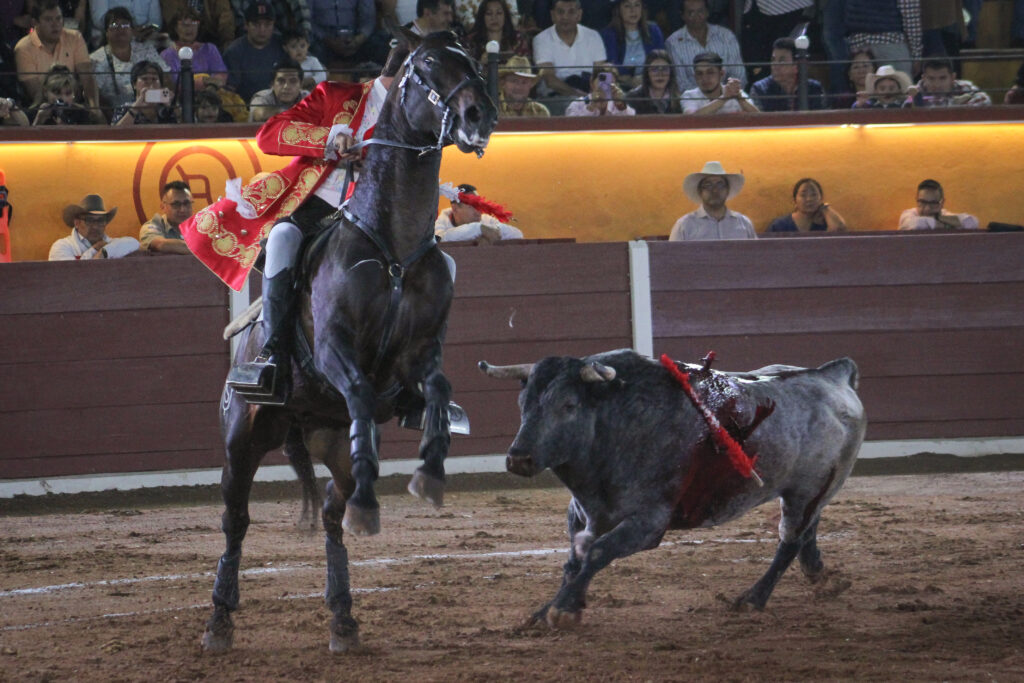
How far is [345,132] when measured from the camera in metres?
4.65

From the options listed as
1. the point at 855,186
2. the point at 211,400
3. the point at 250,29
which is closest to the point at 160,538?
the point at 211,400

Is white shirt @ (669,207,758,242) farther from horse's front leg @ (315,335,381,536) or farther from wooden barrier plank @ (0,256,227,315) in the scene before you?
horse's front leg @ (315,335,381,536)

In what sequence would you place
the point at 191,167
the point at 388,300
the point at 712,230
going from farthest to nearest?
1. the point at 191,167
2. the point at 712,230
3. the point at 388,300

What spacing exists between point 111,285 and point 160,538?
6.83 feet

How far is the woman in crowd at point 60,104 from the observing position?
31.4 feet

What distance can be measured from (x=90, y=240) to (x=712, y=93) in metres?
4.97

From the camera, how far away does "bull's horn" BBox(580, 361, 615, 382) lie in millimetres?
4719

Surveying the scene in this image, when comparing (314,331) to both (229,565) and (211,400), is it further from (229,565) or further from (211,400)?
(211,400)

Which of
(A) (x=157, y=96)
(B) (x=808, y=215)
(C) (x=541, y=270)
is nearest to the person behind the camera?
(C) (x=541, y=270)

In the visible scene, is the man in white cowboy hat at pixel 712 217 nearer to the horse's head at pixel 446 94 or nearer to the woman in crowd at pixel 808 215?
the woman in crowd at pixel 808 215

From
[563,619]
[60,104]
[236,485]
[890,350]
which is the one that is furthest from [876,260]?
[60,104]

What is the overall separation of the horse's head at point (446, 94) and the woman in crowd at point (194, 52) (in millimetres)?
6270

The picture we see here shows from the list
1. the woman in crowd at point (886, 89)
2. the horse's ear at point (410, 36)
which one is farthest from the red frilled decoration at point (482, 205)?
the woman in crowd at point (886, 89)

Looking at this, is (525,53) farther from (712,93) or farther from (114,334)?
(114,334)
